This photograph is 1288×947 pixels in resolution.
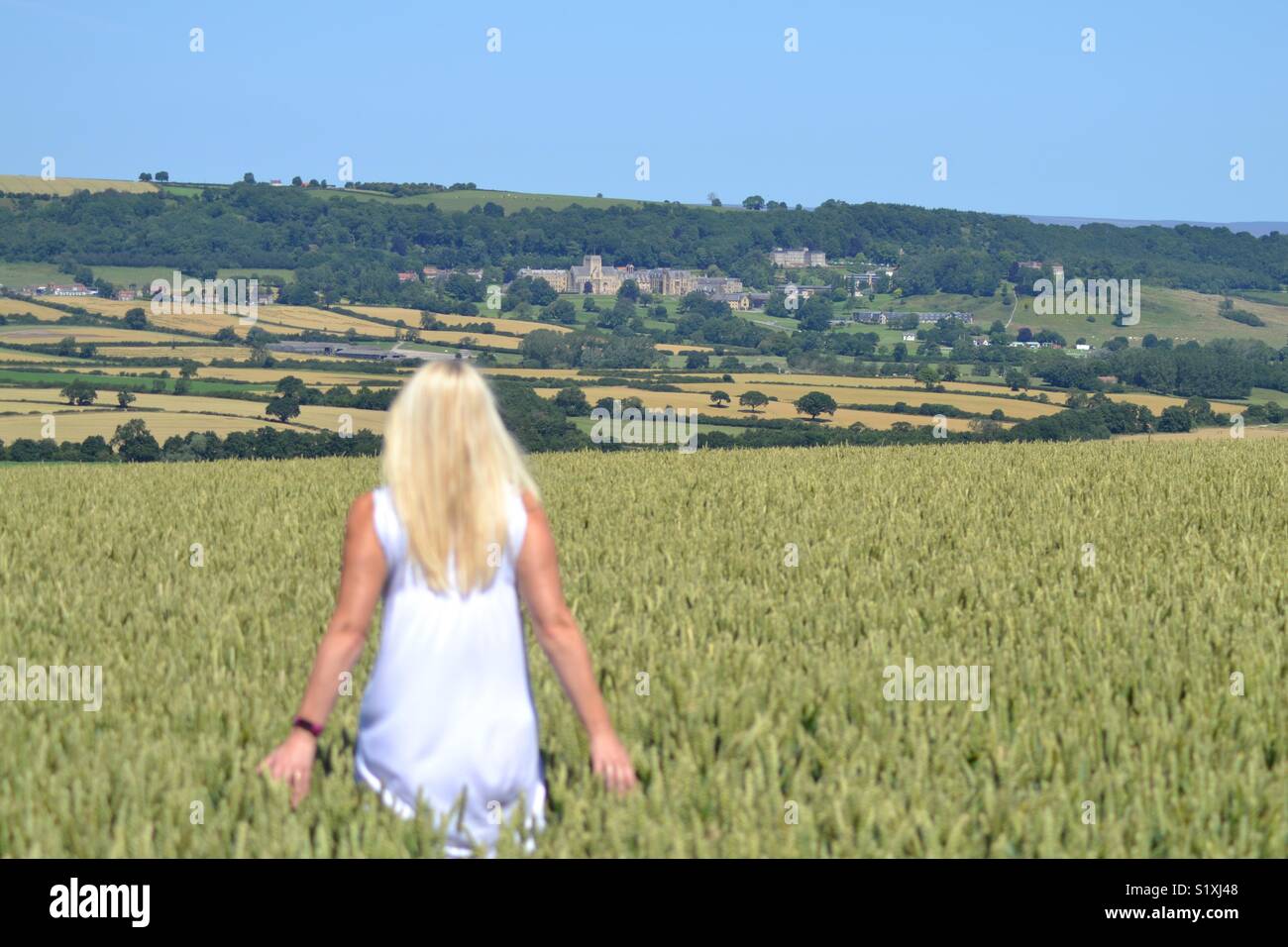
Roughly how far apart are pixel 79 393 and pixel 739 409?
28387 mm

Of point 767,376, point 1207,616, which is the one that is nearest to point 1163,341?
point 767,376

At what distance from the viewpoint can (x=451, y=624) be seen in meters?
4.60

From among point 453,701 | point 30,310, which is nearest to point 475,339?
point 30,310

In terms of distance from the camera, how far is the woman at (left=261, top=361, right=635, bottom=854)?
4.42 meters

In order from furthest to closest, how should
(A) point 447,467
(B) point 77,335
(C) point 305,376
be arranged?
(B) point 77,335 < (C) point 305,376 < (A) point 447,467

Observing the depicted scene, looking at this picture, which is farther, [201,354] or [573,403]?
[201,354]

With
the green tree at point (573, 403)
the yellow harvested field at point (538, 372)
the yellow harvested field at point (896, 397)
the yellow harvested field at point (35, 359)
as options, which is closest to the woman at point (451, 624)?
the green tree at point (573, 403)

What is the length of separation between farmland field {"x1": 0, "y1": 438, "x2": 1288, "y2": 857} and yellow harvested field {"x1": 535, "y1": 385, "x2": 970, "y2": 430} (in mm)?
43591

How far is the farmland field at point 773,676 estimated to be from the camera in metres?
5.23

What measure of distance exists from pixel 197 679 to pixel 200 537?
714 cm

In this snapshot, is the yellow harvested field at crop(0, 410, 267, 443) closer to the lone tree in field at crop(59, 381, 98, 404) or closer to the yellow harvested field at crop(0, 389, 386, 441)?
the yellow harvested field at crop(0, 389, 386, 441)

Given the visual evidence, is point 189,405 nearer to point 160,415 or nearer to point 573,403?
point 160,415

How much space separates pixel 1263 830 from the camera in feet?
17.9

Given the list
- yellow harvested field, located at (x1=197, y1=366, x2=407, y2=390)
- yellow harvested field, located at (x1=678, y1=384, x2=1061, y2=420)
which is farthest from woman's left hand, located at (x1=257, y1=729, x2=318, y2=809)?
yellow harvested field, located at (x1=197, y1=366, x2=407, y2=390)
